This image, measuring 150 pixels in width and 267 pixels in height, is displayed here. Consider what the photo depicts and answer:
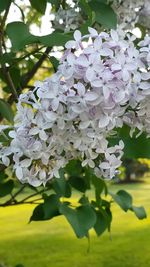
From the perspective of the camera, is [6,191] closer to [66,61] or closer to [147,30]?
[147,30]

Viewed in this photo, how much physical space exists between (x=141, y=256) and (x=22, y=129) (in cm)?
557

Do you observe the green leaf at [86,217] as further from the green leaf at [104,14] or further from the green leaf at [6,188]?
the green leaf at [104,14]

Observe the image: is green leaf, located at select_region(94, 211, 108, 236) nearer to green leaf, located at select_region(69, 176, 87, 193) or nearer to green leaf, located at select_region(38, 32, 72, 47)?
green leaf, located at select_region(69, 176, 87, 193)

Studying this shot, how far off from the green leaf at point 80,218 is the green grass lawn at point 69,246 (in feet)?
10.1

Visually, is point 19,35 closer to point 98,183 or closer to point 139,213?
point 98,183

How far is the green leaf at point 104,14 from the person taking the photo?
63.0 inches

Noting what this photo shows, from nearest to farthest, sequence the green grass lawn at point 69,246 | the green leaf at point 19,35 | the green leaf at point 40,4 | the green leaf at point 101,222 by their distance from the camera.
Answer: the green leaf at point 19,35
the green leaf at point 40,4
the green leaf at point 101,222
the green grass lawn at point 69,246

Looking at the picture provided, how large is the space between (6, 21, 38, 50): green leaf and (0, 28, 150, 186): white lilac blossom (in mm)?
207

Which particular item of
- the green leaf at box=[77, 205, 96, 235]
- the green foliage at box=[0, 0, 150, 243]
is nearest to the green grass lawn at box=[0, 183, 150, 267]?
the green foliage at box=[0, 0, 150, 243]

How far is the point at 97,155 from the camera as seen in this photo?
120 centimetres

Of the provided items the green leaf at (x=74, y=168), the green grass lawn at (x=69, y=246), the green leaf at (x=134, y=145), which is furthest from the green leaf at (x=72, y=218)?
the green grass lawn at (x=69, y=246)

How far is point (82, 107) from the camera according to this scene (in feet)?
3.48

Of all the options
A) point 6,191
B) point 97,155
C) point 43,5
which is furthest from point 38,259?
point 97,155

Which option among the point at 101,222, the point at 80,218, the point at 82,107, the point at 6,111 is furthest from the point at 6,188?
the point at 82,107
